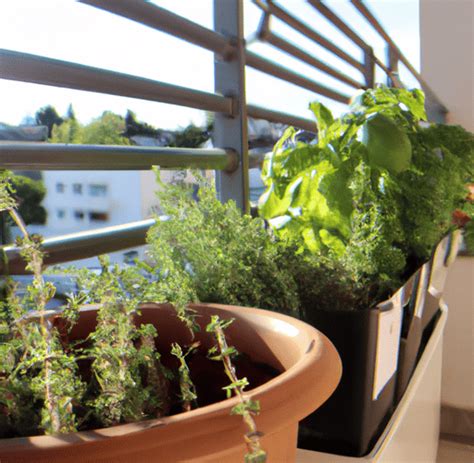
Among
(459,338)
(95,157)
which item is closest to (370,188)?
(95,157)

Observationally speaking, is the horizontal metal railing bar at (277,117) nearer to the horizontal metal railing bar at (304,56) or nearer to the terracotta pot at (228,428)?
the horizontal metal railing bar at (304,56)

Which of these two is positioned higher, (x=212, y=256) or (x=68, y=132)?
(x=68, y=132)

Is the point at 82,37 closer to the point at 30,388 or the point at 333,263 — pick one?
the point at 333,263

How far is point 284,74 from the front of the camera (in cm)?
160

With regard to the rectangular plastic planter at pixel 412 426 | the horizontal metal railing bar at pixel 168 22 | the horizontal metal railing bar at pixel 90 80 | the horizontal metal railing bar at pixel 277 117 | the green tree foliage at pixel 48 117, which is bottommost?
the rectangular plastic planter at pixel 412 426

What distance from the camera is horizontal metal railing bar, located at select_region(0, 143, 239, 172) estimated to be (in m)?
0.70

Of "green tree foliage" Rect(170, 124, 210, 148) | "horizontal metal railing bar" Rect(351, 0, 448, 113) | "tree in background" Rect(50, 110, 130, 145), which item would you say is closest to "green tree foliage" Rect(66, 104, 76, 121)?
"tree in background" Rect(50, 110, 130, 145)

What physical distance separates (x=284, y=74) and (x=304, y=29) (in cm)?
19

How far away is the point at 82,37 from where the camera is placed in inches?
35.6

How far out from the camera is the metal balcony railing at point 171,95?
712mm

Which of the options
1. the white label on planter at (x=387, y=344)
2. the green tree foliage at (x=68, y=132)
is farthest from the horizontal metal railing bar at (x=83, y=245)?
the white label on planter at (x=387, y=344)

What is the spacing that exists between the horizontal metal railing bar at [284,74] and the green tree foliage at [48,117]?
628 mm

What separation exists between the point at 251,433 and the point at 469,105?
2782 millimetres

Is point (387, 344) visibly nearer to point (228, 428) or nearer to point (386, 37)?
point (228, 428)
